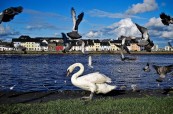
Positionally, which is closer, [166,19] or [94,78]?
[166,19]

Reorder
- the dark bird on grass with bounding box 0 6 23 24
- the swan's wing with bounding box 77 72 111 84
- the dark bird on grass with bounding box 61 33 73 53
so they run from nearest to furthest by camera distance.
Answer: the dark bird on grass with bounding box 0 6 23 24
the swan's wing with bounding box 77 72 111 84
the dark bird on grass with bounding box 61 33 73 53

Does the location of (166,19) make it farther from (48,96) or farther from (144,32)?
(48,96)

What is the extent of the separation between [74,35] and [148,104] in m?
10.2

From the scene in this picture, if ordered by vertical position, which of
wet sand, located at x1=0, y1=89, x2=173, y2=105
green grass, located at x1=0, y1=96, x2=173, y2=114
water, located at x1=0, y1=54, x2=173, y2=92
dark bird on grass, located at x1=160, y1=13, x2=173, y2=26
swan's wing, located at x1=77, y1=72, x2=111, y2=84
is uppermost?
dark bird on grass, located at x1=160, y1=13, x2=173, y2=26

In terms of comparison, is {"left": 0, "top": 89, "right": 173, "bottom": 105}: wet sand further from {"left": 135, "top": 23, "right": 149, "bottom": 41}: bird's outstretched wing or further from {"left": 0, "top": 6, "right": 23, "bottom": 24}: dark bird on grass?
{"left": 0, "top": 6, "right": 23, "bottom": 24}: dark bird on grass

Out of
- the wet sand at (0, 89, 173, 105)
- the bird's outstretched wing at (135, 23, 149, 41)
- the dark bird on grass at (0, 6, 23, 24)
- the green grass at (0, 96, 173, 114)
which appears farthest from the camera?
the bird's outstretched wing at (135, 23, 149, 41)

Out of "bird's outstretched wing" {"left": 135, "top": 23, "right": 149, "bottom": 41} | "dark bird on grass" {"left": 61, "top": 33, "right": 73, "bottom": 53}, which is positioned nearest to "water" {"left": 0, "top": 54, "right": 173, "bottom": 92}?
"dark bird on grass" {"left": 61, "top": 33, "right": 73, "bottom": 53}

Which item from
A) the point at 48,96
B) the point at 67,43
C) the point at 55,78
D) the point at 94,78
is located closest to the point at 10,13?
the point at 94,78

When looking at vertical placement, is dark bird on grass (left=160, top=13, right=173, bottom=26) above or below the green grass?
above

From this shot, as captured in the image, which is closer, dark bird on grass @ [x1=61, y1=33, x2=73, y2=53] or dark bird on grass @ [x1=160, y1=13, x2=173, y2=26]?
dark bird on grass @ [x1=160, y1=13, x2=173, y2=26]

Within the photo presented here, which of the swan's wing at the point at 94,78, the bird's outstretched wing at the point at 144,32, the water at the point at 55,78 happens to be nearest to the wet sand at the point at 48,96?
the swan's wing at the point at 94,78

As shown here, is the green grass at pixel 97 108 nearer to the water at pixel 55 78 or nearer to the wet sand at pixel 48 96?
the wet sand at pixel 48 96

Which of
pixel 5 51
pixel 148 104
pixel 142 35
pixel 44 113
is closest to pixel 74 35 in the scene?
pixel 142 35

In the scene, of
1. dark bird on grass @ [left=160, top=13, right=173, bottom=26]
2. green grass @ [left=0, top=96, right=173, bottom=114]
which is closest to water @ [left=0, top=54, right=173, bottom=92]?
dark bird on grass @ [left=160, top=13, right=173, bottom=26]
